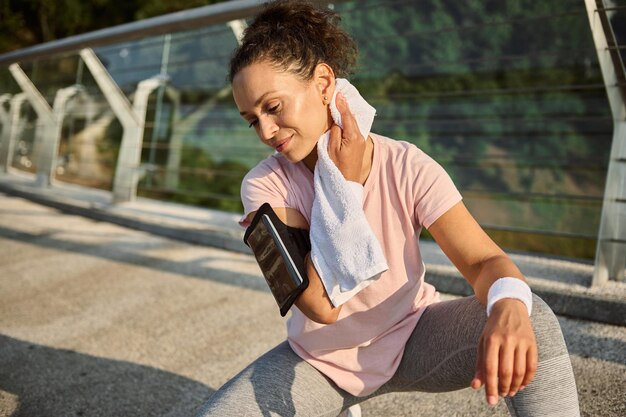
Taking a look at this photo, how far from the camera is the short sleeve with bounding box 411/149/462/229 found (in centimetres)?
120

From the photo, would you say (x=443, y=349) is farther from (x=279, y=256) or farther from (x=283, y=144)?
(x=283, y=144)

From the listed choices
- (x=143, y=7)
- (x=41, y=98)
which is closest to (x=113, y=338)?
(x=41, y=98)

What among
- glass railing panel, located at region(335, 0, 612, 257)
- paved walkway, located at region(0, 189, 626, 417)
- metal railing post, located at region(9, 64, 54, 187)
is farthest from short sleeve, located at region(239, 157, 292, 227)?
metal railing post, located at region(9, 64, 54, 187)

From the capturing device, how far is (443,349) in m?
1.21

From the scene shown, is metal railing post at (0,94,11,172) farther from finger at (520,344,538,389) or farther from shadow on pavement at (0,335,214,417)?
finger at (520,344,538,389)

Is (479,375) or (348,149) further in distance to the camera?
(348,149)

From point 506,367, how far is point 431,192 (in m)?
0.42

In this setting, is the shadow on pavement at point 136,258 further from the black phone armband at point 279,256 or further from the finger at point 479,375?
the finger at point 479,375

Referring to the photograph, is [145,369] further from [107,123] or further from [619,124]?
[107,123]

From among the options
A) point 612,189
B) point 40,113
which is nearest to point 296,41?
point 612,189

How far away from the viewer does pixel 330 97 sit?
1301 mm

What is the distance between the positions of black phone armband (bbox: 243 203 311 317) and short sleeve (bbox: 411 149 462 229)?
0.27 m

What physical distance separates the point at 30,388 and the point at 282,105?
1300 mm

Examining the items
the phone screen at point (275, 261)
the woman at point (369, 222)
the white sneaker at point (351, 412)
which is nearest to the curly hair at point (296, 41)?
the woman at point (369, 222)
